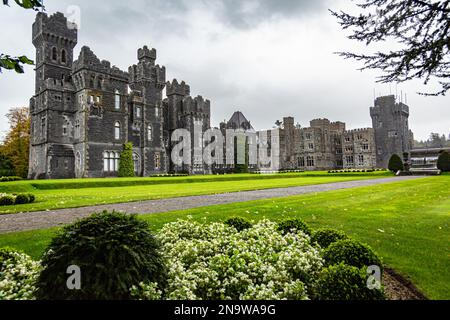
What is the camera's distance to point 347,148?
79.6 meters

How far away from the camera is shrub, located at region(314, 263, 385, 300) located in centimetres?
361

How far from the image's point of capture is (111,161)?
139ft

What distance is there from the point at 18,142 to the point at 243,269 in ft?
195

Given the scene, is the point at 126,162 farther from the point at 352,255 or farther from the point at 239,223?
the point at 352,255

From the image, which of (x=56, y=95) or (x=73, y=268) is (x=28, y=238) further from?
(x=56, y=95)

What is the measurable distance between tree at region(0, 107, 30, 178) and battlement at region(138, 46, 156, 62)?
77.8 ft

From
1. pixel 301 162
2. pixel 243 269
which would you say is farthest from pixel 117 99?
pixel 301 162

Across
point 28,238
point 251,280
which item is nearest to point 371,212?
point 251,280

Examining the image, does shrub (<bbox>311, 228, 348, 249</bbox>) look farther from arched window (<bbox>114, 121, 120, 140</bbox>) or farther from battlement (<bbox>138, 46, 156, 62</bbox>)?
battlement (<bbox>138, 46, 156, 62</bbox>)

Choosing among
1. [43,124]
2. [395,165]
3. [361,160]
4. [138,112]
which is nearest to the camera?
[43,124]

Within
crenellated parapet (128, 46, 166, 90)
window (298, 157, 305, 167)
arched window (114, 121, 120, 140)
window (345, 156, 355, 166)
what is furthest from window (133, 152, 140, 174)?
window (345, 156, 355, 166)

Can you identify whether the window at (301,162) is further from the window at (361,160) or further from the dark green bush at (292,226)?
the dark green bush at (292,226)

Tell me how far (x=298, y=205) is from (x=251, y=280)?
786cm
